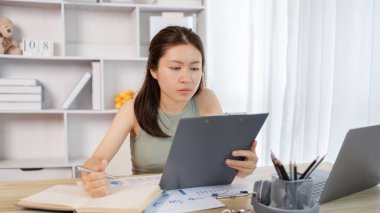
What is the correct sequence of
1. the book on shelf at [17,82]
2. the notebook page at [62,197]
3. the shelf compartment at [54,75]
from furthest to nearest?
the shelf compartment at [54,75], the book on shelf at [17,82], the notebook page at [62,197]

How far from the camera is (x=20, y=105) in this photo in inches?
84.3

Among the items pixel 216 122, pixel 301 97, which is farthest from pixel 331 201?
pixel 301 97

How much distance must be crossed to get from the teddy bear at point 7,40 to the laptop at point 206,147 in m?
1.75

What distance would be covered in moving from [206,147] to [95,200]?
0.30 m

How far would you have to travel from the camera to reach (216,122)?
2.73 feet

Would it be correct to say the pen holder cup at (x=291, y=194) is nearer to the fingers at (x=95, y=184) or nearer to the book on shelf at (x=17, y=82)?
the fingers at (x=95, y=184)

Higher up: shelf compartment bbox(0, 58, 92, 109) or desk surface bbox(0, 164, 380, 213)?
shelf compartment bbox(0, 58, 92, 109)

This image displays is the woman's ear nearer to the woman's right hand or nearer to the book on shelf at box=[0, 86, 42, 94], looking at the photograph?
the woman's right hand

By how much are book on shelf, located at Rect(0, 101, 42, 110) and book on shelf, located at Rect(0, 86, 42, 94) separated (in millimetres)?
70

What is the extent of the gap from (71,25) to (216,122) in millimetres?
1928

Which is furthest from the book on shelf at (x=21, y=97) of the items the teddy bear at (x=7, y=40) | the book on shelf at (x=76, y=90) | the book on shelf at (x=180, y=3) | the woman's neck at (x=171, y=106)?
the woman's neck at (x=171, y=106)

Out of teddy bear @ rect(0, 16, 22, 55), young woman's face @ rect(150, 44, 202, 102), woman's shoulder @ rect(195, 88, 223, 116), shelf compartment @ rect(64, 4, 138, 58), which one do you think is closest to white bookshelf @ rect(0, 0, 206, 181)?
shelf compartment @ rect(64, 4, 138, 58)

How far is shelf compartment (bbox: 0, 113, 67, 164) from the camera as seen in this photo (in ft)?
7.81

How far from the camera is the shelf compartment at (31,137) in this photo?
2.38 metres
